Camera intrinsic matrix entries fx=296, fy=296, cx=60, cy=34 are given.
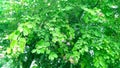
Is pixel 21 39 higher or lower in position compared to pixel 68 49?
higher

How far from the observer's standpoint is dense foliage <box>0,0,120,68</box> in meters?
3.77

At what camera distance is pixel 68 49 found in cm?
406

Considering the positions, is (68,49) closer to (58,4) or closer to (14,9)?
(58,4)

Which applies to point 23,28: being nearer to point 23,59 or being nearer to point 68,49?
point 68,49

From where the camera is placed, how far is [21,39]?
3648mm

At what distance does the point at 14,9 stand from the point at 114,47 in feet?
5.14

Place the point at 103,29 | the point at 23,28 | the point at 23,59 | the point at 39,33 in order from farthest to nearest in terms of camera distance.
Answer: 1. the point at 23,59
2. the point at 103,29
3. the point at 39,33
4. the point at 23,28

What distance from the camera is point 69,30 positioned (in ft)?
12.8

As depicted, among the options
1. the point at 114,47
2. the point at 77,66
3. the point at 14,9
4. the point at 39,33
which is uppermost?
the point at 14,9

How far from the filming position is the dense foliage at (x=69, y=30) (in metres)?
3.77

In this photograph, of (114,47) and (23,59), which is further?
(23,59)

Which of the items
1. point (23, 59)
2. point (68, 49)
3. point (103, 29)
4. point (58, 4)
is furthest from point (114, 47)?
point (23, 59)

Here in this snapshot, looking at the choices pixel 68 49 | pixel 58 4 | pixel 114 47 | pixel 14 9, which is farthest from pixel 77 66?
pixel 14 9

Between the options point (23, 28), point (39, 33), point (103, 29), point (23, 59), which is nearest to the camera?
point (23, 28)
